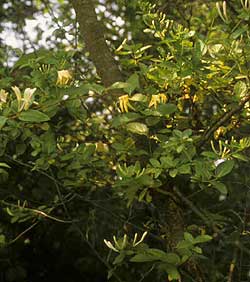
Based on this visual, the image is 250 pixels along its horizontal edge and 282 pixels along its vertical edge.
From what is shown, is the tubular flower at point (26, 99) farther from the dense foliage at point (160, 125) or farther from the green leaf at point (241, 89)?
the green leaf at point (241, 89)

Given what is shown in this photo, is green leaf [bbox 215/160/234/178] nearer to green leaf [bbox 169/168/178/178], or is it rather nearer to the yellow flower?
green leaf [bbox 169/168/178/178]

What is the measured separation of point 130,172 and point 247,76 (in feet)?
1.45

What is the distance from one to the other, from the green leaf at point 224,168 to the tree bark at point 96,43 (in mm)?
586

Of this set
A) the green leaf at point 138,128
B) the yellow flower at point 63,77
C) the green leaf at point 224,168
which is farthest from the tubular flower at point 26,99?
the green leaf at point 224,168

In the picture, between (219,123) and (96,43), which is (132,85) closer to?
(219,123)

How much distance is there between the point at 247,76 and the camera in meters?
1.69

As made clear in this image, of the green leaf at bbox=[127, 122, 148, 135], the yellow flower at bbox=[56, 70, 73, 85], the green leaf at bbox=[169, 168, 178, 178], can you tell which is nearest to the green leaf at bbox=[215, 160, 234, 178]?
→ the green leaf at bbox=[169, 168, 178, 178]

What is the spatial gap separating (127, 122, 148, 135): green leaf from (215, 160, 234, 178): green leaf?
0.80ft

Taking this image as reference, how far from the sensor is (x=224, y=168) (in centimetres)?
162

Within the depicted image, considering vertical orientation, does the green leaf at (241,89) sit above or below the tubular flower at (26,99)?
below

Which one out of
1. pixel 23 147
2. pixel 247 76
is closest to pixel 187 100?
pixel 247 76

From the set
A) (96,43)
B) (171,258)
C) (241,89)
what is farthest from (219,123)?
(96,43)

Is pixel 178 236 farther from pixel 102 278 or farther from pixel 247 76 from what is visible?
pixel 102 278

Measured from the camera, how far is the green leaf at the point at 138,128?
5.65 ft
